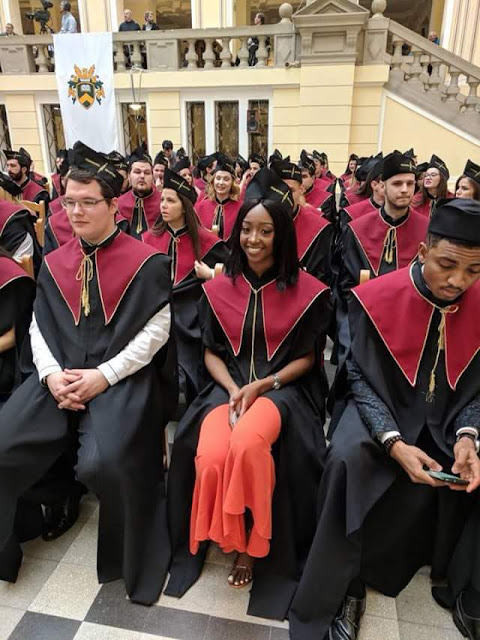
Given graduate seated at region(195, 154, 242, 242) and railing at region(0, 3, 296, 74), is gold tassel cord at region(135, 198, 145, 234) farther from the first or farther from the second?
railing at region(0, 3, 296, 74)

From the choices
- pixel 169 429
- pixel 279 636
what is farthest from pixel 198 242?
pixel 279 636

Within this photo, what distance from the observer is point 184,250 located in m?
3.65

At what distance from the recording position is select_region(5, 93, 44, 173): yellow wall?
40.4 ft

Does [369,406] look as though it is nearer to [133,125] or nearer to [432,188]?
[432,188]

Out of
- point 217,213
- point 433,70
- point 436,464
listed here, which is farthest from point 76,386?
point 433,70

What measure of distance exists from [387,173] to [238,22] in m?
18.2

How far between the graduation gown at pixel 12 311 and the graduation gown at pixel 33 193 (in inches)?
165

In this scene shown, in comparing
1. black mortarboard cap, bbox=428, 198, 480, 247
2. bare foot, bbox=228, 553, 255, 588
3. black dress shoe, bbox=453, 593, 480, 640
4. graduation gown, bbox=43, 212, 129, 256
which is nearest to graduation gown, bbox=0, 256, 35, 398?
bare foot, bbox=228, 553, 255, 588

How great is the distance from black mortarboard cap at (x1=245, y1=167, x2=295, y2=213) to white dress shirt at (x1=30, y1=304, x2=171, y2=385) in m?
0.71

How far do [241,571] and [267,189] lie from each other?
5.94ft

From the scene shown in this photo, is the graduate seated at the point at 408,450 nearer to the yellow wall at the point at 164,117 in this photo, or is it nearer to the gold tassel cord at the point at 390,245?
the gold tassel cord at the point at 390,245

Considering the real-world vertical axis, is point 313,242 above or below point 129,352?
below

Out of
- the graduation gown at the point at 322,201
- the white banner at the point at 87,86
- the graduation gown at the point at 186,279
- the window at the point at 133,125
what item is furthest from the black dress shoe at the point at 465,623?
the window at the point at 133,125

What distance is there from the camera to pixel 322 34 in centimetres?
1029
